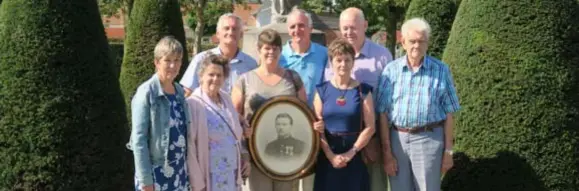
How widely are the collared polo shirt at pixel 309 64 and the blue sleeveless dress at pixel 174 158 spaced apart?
1.45m

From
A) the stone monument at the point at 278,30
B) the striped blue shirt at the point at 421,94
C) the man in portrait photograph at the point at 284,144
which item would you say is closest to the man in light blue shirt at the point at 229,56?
the man in portrait photograph at the point at 284,144

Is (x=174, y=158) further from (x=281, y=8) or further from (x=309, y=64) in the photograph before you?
(x=281, y=8)

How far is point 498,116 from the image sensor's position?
17.7ft

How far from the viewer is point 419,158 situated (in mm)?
4969

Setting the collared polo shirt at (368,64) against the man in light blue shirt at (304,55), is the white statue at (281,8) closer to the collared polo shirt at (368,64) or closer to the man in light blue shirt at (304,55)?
the man in light blue shirt at (304,55)

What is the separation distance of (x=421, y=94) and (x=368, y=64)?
0.79m

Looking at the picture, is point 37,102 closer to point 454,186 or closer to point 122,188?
point 122,188

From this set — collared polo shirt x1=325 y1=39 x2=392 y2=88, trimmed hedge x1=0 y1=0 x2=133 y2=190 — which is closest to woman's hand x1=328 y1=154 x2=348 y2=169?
collared polo shirt x1=325 y1=39 x2=392 y2=88

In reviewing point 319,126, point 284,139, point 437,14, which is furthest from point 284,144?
point 437,14

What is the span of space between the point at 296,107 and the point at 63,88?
1.69 meters

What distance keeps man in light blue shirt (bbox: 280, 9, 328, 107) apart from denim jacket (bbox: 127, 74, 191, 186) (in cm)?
157

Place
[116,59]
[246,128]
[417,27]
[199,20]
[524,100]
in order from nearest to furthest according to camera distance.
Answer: [417,27], [246,128], [524,100], [116,59], [199,20]

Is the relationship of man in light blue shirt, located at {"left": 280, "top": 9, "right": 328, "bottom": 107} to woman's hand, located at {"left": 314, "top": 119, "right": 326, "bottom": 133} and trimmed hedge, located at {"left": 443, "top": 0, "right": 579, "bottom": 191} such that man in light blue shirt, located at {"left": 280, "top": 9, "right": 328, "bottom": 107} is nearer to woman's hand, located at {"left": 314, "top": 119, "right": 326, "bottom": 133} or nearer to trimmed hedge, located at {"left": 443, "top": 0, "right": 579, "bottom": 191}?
woman's hand, located at {"left": 314, "top": 119, "right": 326, "bottom": 133}

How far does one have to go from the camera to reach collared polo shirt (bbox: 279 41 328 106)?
5.61m
